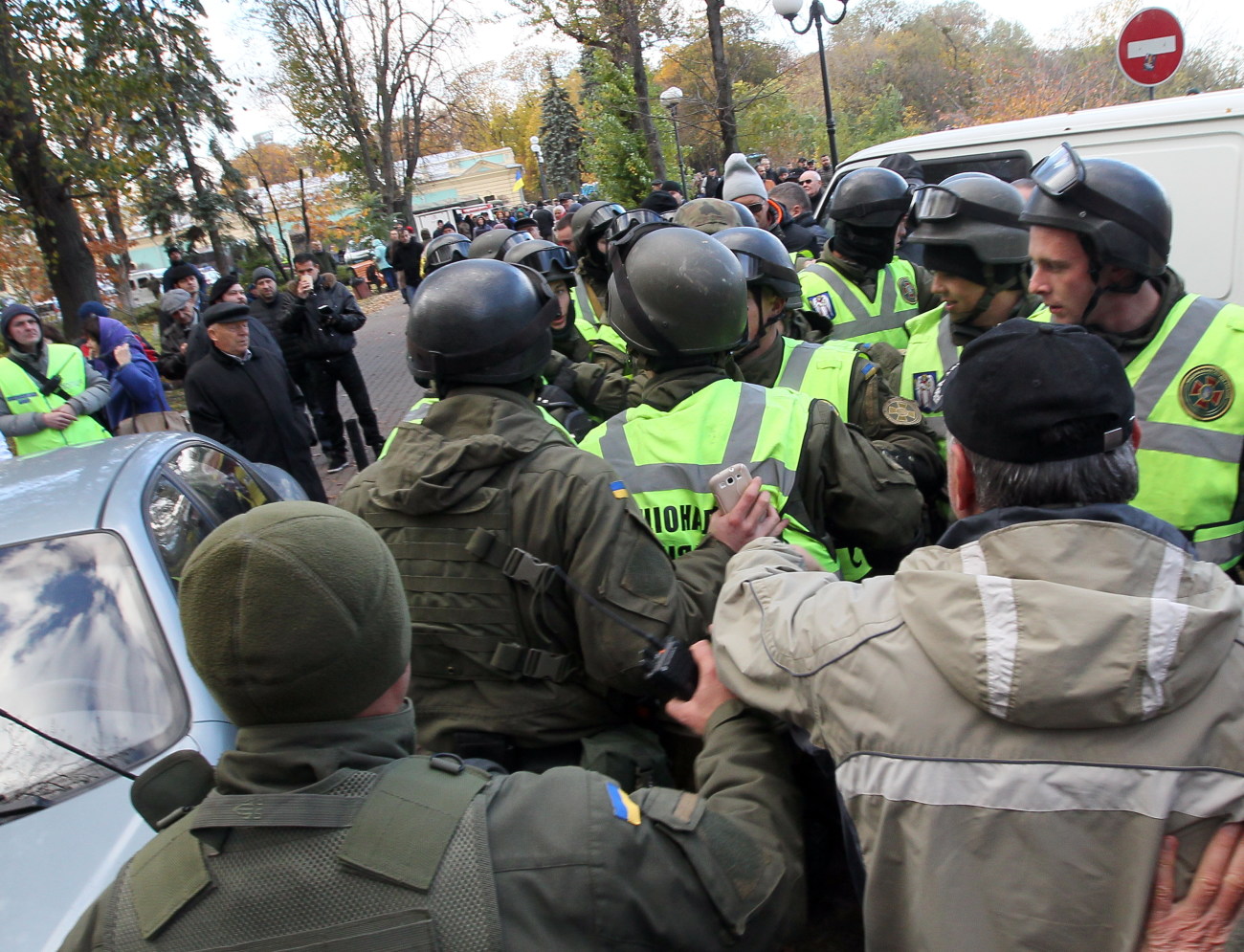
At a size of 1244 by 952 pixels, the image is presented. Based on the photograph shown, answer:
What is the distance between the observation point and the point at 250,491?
13.3 ft

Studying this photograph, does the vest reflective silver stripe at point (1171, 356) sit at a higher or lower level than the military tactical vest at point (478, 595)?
higher

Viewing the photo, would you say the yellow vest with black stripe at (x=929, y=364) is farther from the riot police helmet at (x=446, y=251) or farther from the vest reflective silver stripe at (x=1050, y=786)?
the riot police helmet at (x=446, y=251)

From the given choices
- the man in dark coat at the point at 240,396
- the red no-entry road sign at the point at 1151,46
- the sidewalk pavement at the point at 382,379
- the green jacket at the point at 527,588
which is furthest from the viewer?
the sidewalk pavement at the point at 382,379

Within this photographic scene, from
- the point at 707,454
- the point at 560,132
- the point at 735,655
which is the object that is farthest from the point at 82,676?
the point at 560,132

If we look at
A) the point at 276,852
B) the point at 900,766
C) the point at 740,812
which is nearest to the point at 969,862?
the point at 900,766

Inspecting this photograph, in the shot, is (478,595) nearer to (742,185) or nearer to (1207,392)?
(1207,392)

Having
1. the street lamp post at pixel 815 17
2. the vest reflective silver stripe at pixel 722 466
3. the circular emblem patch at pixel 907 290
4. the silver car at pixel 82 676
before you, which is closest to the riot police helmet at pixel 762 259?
the vest reflective silver stripe at pixel 722 466

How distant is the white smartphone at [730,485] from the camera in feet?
6.96

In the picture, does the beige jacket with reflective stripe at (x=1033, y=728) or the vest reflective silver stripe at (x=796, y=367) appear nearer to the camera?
the beige jacket with reflective stripe at (x=1033, y=728)

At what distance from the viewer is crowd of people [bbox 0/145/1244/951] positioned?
116 centimetres

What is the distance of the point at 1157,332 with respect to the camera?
2.37 m

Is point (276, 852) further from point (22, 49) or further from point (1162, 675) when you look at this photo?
point (22, 49)

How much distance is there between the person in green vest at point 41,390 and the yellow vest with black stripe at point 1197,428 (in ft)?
18.7

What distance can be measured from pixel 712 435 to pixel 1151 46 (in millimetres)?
6399
